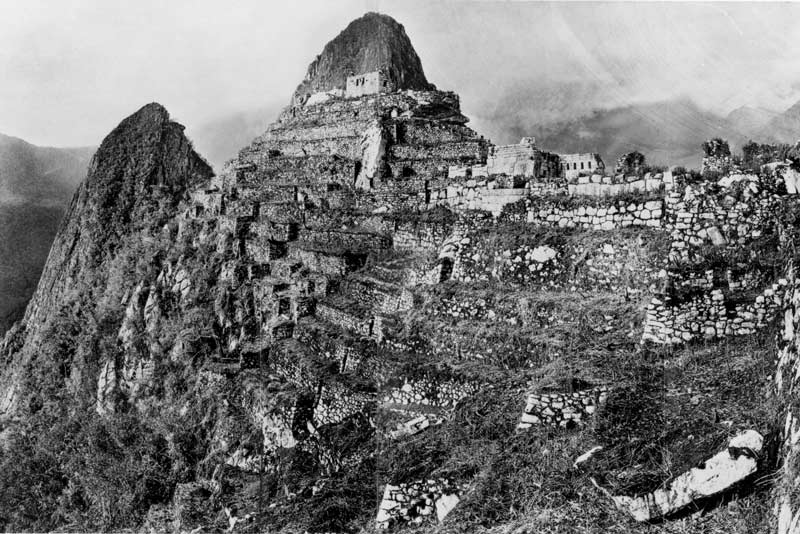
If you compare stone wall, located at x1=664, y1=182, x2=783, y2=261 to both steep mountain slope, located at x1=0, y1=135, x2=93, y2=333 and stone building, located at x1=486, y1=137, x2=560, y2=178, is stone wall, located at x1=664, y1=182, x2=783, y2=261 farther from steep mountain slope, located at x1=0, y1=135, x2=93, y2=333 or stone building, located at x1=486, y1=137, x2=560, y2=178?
steep mountain slope, located at x1=0, y1=135, x2=93, y2=333

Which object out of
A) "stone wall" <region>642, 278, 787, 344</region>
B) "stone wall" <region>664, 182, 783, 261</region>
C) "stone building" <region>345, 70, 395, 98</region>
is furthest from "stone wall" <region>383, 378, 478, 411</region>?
"stone building" <region>345, 70, 395, 98</region>

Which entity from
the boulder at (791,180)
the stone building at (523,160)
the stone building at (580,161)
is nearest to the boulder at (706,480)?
the boulder at (791,180)

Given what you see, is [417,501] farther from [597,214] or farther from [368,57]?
[368,57]

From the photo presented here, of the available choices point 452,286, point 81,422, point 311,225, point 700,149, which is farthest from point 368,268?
point 81,422

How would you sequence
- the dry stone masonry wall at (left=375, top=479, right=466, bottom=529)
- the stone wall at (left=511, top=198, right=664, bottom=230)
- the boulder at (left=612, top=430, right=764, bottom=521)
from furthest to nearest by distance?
the stone wall at (left=511, top=198, right=664, bottom=230) < the dry stone masonry wall at (left=375, top=479, right=466, bottom=529) < the boulder at (left=612, top=430, right=764, bottom=521)

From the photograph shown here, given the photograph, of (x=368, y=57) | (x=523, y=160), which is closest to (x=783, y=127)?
(x=523, y=160)

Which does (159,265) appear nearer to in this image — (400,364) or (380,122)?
(380,122)
